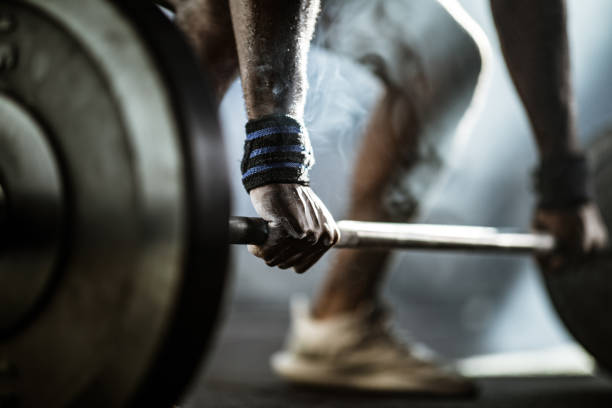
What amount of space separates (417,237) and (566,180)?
378mm

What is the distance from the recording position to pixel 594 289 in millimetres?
1113

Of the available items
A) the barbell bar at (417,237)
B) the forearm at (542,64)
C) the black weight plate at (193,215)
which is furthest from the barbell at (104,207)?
the forearm at (542,64)

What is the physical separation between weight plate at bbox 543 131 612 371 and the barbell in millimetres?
913

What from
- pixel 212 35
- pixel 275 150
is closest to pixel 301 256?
pixel 275 150

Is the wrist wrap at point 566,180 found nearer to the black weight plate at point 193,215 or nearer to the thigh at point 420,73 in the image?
Answer: the thigh at point 420,73

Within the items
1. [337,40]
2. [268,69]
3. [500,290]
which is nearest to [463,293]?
[500,290]

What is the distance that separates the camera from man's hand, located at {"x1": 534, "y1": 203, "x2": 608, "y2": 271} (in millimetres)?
1043

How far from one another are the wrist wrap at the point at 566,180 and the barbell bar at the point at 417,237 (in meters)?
0.08

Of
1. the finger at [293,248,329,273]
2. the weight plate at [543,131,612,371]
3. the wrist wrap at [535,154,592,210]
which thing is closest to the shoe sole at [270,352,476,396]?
the weight plate at [543,131,612,371]

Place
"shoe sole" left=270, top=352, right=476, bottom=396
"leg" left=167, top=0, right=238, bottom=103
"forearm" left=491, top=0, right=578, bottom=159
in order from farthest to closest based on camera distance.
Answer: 1. "shoe sole" left=270, top=352, right=476, bottom=396
2. "forearm" left=491, top=0, right=578, bottom=159
3. "leg" left=167, top=0, right=238, bottom=103

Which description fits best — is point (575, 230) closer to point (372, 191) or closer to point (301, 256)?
point (372, 191)

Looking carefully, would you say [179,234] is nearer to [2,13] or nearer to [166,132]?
[166,132]

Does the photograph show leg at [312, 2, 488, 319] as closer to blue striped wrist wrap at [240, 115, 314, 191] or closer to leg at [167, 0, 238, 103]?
leg at [167, 0, 238, 103]

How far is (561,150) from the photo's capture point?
102 centimetres
